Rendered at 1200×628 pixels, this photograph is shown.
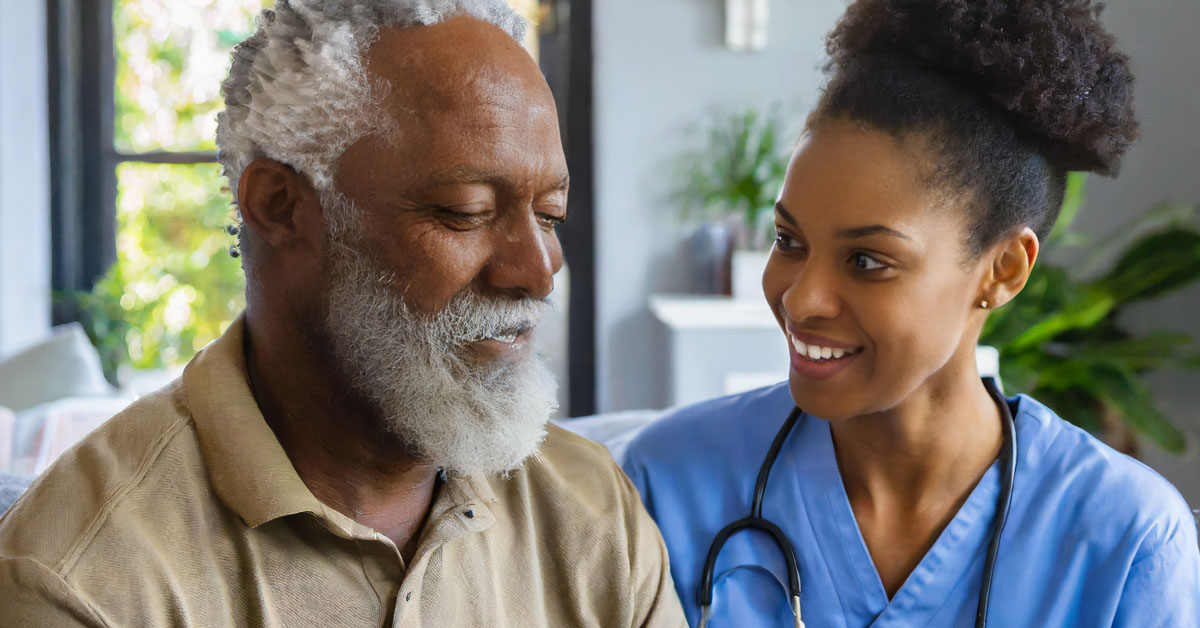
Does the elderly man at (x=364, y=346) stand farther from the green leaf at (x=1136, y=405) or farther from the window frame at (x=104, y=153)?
the window frame at (x=104, y=153)

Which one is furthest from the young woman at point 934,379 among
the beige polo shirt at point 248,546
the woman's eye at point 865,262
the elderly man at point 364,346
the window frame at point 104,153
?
the window frame at point 104,153

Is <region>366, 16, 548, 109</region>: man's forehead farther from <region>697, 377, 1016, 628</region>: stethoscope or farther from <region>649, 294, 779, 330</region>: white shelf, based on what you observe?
<region>649, 294, 779, 330</region>: white shelf

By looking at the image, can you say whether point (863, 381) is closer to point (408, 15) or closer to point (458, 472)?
point (458, 472)

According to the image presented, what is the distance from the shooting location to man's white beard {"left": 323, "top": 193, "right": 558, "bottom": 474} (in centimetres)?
117

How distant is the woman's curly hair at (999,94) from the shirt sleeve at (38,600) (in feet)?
3.54

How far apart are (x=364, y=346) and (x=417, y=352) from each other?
58mm

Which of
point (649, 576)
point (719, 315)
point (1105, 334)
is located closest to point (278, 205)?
point (649, 576)

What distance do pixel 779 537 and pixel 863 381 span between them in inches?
10.3

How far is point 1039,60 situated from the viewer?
1.36 metres

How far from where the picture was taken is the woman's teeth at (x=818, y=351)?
1.43 meters

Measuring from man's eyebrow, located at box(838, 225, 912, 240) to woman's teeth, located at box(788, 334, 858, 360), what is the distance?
15cm

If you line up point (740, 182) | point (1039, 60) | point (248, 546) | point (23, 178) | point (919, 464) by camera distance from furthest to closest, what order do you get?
point (23, 178)
point (740, 182)
point (919, 464)
point (1039, 60)
point (248, 546)

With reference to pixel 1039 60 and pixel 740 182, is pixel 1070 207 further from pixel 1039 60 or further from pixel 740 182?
pixel 1039 60

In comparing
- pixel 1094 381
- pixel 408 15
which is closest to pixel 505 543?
pixel 408 15
